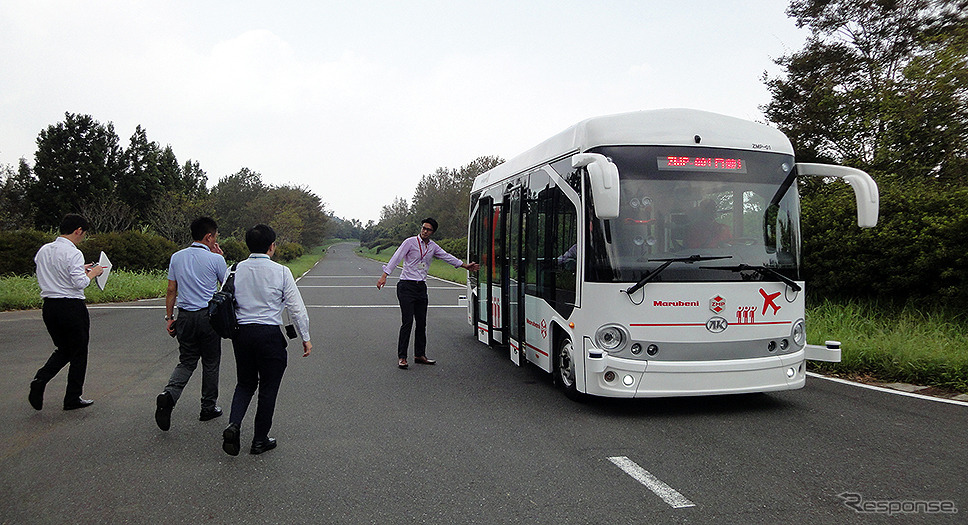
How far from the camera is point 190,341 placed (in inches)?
243

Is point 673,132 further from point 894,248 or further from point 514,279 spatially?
point 894,248

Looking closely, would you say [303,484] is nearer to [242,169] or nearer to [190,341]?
[190,341]

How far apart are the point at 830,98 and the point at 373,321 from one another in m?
11.8

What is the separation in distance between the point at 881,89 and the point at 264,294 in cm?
1532

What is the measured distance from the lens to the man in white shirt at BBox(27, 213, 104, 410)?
6.34 meters

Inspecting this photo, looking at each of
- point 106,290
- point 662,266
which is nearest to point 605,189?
point 662,266

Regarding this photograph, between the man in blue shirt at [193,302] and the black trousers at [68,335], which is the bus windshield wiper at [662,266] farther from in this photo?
the black trousers at [68,335]

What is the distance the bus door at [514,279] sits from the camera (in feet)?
28.1

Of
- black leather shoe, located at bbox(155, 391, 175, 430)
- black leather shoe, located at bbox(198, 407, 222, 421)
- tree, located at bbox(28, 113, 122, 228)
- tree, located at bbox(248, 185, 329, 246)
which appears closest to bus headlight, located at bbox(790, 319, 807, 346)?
black leather shoe, located at bbox(198, 407, 222, 421)

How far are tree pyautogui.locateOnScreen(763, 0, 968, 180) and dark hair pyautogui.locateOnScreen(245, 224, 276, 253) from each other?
1195 centimetres

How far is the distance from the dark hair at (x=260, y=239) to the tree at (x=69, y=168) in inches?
1696

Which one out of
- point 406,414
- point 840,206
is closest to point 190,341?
point 406,414

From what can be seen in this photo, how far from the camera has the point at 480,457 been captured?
17.2 feet

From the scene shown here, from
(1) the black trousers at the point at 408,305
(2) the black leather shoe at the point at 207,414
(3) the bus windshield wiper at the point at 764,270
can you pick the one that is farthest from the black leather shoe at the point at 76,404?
(3) the bus windshield wiper at the point at 764,270
